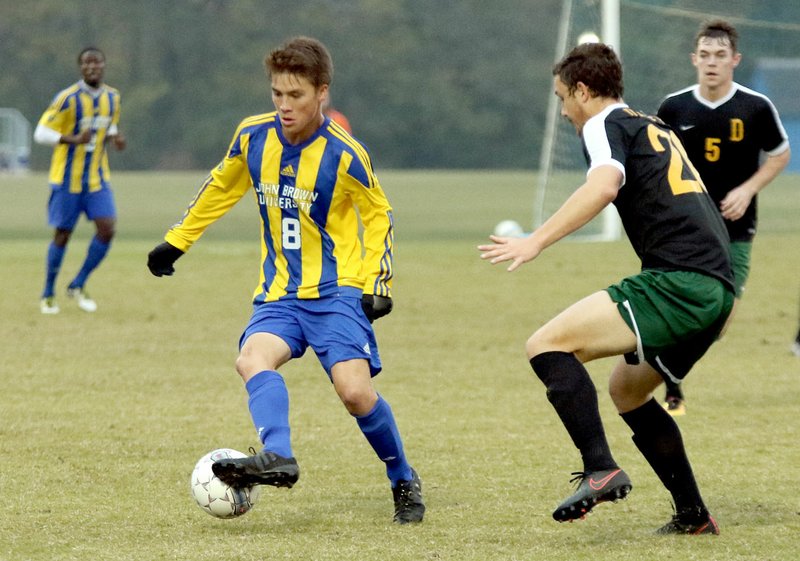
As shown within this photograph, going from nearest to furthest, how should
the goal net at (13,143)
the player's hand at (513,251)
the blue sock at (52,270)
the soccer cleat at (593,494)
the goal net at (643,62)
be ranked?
the player's hand at (513,251) < the soccer cleat at (593,494) < the blue sock at (52,270) < the goal net at (643,62) < the goal net at (13,143)

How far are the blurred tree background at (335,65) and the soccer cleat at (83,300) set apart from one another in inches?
1810

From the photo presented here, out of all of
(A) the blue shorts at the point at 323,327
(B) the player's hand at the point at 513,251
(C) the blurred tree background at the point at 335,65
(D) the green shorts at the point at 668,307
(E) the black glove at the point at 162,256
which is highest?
(B) the player's hand at the point at 513,251

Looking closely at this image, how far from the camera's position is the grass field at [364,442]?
467 cm

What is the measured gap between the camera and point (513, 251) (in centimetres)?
421

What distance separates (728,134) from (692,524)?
2.39 meters

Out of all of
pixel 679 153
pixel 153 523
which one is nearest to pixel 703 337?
pixel 679 153

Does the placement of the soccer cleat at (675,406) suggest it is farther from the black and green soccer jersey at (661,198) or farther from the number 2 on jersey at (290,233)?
the number 2 on jersey at (290,233)

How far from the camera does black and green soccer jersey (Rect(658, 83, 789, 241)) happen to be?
6.50m

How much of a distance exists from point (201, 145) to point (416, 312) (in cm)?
4760

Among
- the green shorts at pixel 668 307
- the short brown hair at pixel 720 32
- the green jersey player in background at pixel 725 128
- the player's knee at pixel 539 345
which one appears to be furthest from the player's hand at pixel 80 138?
the green shorts at pixel 668 307

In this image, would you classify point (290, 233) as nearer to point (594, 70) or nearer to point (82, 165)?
point (594, 70)

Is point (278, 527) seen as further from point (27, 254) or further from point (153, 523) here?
point (27, 254)

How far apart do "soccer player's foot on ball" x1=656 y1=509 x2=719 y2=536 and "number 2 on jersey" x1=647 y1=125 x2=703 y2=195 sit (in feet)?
3.53

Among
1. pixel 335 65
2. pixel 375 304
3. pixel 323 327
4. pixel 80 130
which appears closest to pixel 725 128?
pixel 375 304
